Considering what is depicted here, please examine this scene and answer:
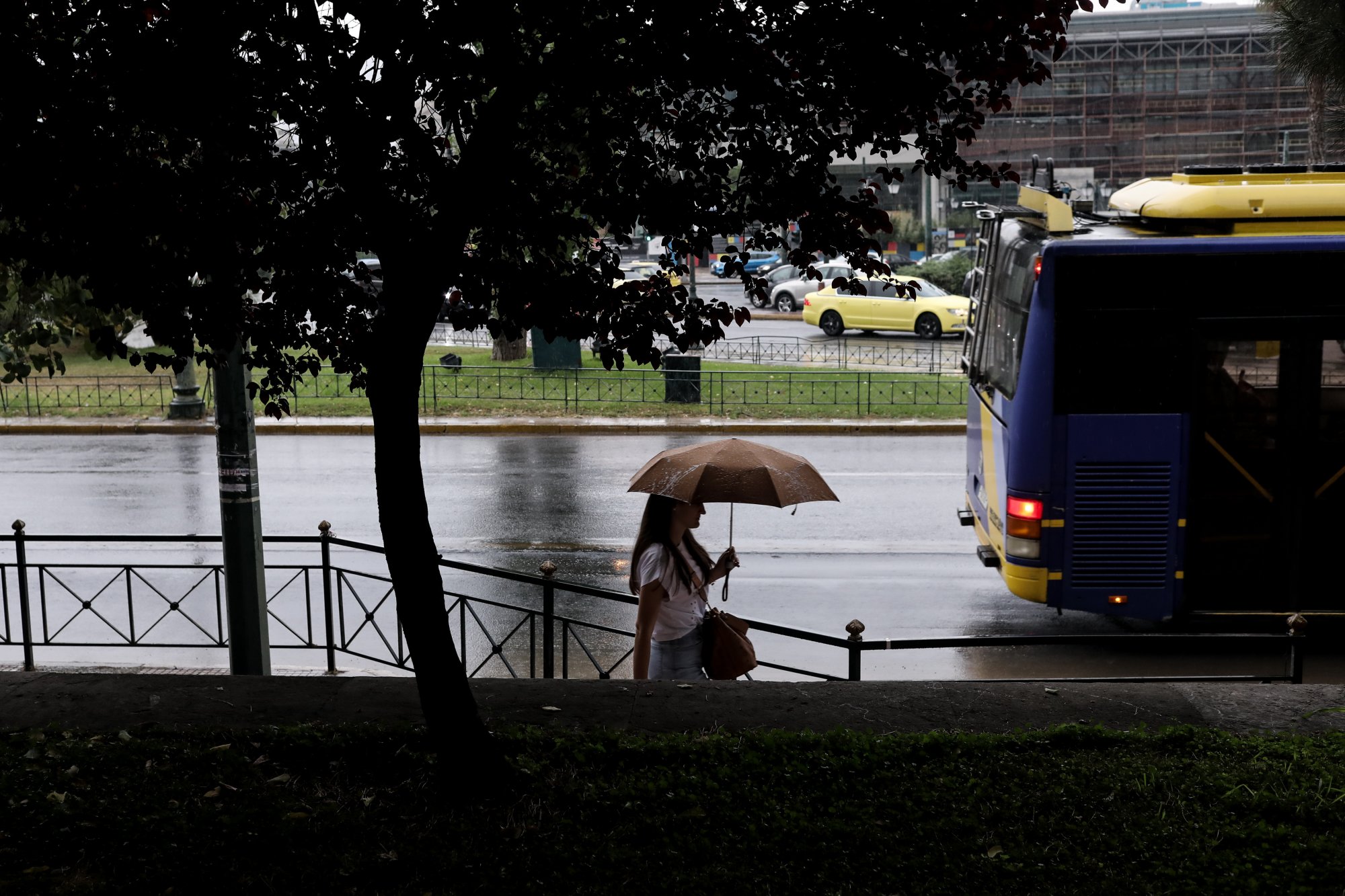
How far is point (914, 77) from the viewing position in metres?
4.84

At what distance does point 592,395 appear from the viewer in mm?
21562

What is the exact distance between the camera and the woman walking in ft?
21.6

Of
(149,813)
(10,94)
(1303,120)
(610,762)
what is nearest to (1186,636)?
(610,762)

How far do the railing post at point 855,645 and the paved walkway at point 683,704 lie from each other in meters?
0.10

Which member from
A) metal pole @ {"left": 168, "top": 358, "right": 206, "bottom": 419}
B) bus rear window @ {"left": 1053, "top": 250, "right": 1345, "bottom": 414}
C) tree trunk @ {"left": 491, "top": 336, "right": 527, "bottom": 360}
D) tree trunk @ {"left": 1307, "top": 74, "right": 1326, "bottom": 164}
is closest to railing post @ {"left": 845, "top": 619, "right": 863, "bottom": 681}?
bus rear window @ {"left": 1053, "top": 250, "right": 1345, "bottom": 414}

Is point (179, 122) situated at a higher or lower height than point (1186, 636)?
higher

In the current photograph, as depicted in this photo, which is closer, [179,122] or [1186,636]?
[179,122]

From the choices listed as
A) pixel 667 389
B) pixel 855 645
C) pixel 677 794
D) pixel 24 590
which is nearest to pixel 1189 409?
pixel 855 645

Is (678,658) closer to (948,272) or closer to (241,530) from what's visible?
(241,530)

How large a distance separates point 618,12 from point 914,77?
1.11 m

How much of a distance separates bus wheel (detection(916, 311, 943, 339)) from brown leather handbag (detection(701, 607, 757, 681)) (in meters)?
25.2

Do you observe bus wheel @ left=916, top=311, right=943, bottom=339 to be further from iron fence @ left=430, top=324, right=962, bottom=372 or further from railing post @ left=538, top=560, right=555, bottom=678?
railing post @ left=538, top=560, right=555, bottom=678

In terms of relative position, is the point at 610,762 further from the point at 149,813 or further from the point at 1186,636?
the point at 1186,636

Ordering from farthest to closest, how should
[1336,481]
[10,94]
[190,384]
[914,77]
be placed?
1. [190,384]
2. [1336,481]
3. [914,77]
4. [10,94]
